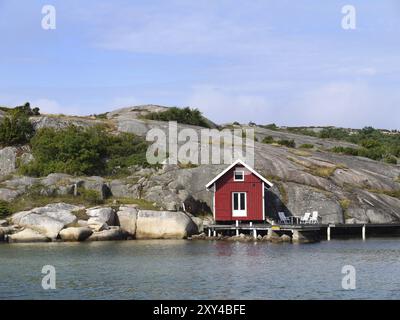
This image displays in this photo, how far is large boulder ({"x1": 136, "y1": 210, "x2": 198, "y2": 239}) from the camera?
53.2 meters

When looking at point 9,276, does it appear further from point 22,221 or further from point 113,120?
point 113,120

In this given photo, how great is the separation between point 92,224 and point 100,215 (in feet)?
2.85

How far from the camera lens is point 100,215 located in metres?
52.1

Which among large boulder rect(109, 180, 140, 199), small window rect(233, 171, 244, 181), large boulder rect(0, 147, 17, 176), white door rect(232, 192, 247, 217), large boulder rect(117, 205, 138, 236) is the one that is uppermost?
large boulder rect(0, 147, 17, 176)

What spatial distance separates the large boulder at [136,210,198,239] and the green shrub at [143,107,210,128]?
106ft

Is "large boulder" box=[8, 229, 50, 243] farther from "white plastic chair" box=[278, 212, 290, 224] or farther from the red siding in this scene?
"white plastic chair" box=[278, 212, 290, 224]

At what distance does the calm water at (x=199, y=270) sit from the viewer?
29.0 metres

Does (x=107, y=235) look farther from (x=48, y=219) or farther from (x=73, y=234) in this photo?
(x=48, y=219)

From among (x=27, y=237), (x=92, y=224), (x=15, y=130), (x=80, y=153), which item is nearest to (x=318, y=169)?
(x=80, y=153)

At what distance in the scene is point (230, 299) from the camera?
27266mm

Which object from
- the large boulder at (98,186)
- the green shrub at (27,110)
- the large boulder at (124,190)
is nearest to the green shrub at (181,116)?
the green shrub at (27,110)

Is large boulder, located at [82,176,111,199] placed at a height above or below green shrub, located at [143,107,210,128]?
below

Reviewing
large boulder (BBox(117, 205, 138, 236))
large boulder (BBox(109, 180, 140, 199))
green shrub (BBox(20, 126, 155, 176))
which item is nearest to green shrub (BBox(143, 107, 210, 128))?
green shrub (BBox(20, 126, 155, 176))
